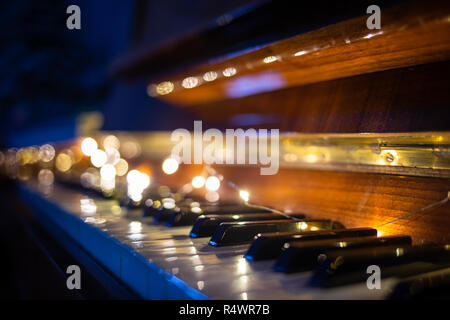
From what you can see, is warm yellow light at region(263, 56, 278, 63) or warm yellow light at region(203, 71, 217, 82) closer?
warm yellow light at region(263, 56, 278, 63)

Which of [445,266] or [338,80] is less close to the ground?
[338,80]

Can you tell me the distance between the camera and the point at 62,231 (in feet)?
6.87

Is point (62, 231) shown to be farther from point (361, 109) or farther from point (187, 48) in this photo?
point (361, 109)

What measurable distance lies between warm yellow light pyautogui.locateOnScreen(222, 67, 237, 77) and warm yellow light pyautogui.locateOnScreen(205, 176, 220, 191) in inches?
34.1

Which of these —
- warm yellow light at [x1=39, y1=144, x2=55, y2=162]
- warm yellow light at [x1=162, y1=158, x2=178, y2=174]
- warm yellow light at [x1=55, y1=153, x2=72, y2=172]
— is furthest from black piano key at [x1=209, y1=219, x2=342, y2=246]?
warm yellow light at [x1=39, y1=144, x2=55, y2=162]

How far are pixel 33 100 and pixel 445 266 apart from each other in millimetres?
5353

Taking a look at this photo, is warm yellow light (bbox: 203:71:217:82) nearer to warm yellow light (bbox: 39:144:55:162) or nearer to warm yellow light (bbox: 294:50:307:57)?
warm yellow light (bbox: 294:50:307:57)

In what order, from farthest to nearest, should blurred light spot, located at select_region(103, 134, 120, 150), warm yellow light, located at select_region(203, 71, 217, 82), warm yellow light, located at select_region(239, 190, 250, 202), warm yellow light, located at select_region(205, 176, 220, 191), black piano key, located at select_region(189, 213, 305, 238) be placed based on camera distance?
blurred light spot, located at select_region(103, 134, 120, 150) < warm yellow light, located at select_region(205, 176, 220, 191) < warm yellow light, located at select_region(239, 190, 250, 202) < warm yellow light, located at select_region(203, 71, 217, 82) < black piano key, located at select_region(189, 213, 305, 238)

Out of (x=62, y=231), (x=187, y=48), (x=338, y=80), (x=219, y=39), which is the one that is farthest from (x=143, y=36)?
(x=338, y=80)

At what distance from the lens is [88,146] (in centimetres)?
482

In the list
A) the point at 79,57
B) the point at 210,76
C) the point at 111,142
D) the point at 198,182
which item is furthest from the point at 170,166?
the point at 79,57

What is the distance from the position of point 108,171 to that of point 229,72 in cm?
260

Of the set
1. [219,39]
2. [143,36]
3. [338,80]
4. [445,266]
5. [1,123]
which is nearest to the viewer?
[445,266]

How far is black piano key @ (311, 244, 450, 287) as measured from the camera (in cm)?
88
